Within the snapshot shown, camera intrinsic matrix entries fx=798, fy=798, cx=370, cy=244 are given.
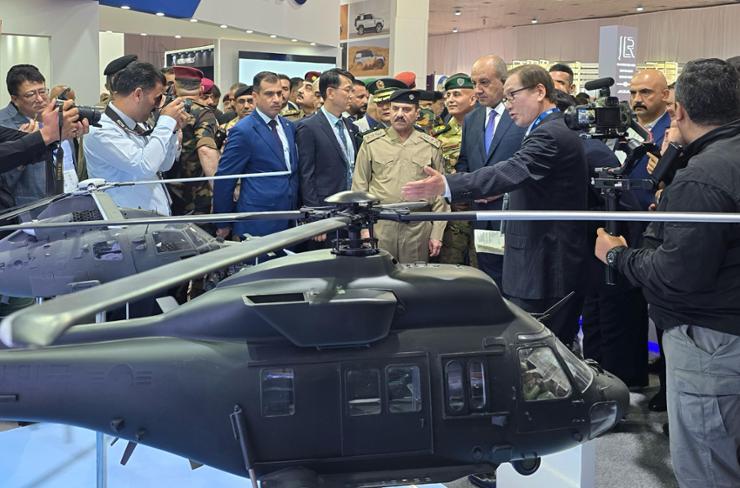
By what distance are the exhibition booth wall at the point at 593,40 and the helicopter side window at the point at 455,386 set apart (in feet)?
60.4

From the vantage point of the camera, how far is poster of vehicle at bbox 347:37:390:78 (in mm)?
12430

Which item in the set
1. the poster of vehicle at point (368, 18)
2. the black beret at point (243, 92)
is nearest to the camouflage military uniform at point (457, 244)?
the black beret at point (243, 92)

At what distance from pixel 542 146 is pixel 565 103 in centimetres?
149

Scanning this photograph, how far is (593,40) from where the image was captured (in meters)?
21.7

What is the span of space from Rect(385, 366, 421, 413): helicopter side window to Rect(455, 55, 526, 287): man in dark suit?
233cm

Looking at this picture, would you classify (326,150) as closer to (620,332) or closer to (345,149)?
(345,149)

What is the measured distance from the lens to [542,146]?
3.42m

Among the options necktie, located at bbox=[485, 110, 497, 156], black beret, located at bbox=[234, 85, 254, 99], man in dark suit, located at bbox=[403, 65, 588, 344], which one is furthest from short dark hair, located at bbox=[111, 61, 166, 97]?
black beret, located at bbox=[234, 85, 254, 99]

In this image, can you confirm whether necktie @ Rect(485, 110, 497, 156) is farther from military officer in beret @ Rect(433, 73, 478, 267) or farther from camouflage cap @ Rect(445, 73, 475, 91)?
camouflage cap @ Rect(445, 73, 475, 91)

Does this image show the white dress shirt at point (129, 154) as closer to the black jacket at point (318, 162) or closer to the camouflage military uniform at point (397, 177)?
the black jacket at point (318, 162)

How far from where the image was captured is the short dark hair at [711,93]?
259cm

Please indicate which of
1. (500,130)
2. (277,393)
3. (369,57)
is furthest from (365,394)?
(369,57)

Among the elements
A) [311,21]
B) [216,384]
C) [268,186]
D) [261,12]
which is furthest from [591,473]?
[311,21]

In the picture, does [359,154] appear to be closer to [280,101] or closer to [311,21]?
[280,101]
